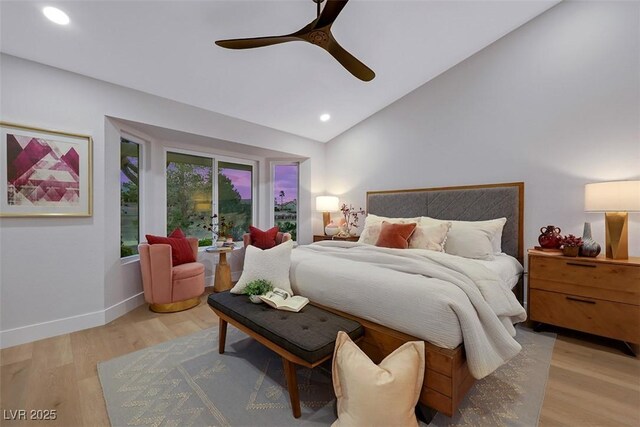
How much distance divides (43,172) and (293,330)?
2700mm

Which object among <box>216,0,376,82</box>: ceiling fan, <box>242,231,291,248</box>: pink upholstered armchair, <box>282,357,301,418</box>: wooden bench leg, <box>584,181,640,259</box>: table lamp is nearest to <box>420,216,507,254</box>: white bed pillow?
<box>584,181,640,259</box>: table lamp

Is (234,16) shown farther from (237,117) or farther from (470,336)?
(470,336)

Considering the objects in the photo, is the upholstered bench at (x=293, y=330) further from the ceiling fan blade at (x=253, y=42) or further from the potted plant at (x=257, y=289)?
the ceiling fan blade at (x=253, y=42)

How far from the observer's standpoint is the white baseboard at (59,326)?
230 centimetres

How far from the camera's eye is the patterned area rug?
4.92ft

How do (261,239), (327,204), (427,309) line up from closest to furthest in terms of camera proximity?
(427,309) → (261,239) → (327,204)

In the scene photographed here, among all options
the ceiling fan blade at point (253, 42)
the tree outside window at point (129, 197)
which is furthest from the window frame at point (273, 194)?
the ceiling fan blade at point (253, 42)

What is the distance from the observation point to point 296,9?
2309mm

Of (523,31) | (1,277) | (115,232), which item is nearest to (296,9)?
(523,31)

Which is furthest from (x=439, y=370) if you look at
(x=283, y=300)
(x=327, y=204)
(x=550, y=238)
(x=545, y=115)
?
(x=327, y=204)

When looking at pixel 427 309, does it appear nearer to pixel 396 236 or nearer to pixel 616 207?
pixel 396 236

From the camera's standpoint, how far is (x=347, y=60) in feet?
6.86

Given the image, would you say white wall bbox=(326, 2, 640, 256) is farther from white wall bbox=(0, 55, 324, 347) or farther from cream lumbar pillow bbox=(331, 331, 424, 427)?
white wall bbox=(0, 55, 324, 347)

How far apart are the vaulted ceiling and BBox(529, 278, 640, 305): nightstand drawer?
2.71 m
